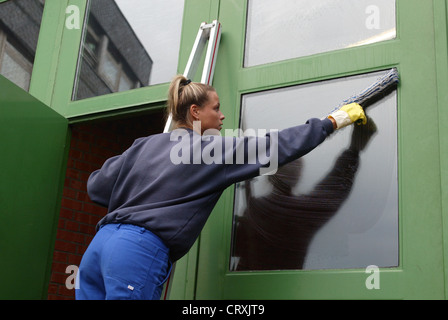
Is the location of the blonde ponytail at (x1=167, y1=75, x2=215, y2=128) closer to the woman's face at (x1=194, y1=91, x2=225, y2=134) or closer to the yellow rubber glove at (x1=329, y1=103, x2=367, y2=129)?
the woman's face at (x1=194, y1=91, x2=225, y2=134)

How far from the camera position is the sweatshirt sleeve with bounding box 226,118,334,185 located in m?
2.29

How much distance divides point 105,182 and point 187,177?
0.37m

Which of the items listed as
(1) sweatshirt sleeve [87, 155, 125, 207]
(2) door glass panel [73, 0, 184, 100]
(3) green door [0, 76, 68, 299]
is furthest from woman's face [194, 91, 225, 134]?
(3) green door [0, 76, 68, 299]

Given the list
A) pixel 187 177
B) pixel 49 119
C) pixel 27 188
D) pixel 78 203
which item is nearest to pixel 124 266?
pixel 187 177

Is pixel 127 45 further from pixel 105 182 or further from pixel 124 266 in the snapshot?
pixel 124 266

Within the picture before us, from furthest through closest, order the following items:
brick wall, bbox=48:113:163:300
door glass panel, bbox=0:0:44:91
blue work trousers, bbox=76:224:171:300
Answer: door glass panel, bbox=0:0:44:91 < brick wall, bbox=48:113:163:300 < blue work trousers, bbox=76:224:171:300

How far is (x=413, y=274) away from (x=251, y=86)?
1108 mm

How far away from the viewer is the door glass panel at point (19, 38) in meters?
3.75

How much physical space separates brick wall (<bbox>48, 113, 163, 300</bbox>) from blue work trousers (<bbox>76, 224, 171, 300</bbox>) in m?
1.37

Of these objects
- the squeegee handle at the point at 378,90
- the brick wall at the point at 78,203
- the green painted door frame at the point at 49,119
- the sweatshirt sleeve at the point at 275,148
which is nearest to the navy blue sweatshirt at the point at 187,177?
the sweatshirt sleeve at the point at 275,148

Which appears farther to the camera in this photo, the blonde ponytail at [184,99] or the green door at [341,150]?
the blonde ponytail at [184,99]

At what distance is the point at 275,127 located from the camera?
2836 mm

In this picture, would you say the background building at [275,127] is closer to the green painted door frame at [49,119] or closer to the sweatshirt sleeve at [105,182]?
the green painted door frame at [49,119]

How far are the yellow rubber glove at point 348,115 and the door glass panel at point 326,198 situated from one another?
0.12 metres
